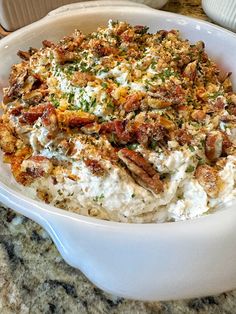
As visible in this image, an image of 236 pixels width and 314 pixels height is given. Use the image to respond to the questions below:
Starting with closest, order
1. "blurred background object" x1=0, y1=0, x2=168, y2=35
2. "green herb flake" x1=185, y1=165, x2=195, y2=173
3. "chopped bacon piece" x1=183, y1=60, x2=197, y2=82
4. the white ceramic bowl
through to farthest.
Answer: the white ceramic bowl → "green herb flake" x1=185, y1=165, x2=195, y2=173 → "chopped bacon piece" x1=183, y1=60, x2=197, y2=82 → "blurred background object" x1=0, y1=0, x2=168, y2=35

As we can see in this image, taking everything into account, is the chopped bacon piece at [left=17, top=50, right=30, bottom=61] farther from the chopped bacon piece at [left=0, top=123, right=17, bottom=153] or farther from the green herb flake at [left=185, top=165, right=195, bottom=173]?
the green herb flake at [left=185, top=165, right=195, bottom=173]

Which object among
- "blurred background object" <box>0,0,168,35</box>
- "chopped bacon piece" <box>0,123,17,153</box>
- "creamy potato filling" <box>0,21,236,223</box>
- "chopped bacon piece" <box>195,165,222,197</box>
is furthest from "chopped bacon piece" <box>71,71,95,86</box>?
"blurred background object" <box>0,0,168,35</box>

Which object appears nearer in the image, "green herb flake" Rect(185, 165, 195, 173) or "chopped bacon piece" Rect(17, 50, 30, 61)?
"green herb flake" Rect(185, 165, 195, 173)

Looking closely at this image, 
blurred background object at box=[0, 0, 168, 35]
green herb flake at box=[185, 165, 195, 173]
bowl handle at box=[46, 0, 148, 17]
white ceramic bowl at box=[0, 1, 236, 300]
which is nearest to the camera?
white ceramic bowl at box=[0, 1, 236, 300]

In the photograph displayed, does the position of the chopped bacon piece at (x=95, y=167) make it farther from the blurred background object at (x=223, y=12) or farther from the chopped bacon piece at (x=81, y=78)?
the blurred background object at (x=223, y=12)

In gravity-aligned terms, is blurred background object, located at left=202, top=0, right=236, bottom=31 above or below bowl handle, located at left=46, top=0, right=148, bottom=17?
below

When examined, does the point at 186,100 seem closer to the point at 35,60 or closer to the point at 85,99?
the point at 85,99

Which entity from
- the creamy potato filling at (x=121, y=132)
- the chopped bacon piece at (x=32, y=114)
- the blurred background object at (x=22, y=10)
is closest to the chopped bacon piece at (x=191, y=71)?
the creamy potato filling at (x=121, y=132)

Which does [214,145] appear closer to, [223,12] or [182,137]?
[182,137]
